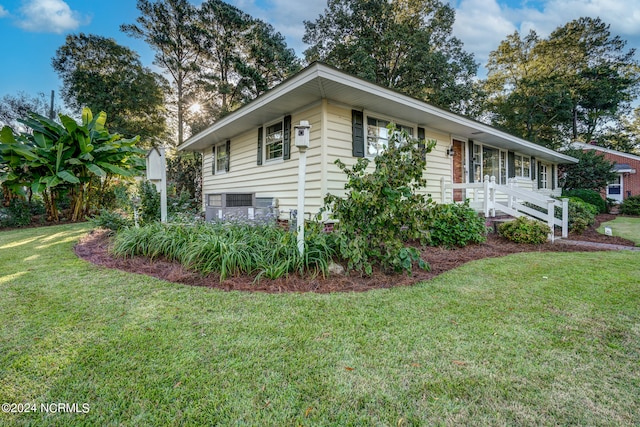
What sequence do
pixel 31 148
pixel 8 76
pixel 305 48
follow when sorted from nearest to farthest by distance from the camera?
pixel 31 148 < pixel 8 76 < pixel 305 48

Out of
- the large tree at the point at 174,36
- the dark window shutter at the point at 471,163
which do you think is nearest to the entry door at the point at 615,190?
the dark window shutter at the point at 471,163

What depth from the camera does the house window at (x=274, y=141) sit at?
7.13 metres

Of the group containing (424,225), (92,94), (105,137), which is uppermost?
(92,94)

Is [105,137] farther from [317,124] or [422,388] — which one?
[422,388]

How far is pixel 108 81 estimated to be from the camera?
631 inches

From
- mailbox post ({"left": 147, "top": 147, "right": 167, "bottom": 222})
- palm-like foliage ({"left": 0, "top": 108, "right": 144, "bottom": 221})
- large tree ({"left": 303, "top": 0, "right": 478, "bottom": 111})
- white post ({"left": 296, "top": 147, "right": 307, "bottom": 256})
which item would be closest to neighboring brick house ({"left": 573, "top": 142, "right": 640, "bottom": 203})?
large tree ({"left": 303, "top": 0, "right": 478, "bottom": 111})

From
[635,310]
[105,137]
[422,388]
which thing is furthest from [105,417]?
[105,137]

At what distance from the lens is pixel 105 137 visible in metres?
7.28

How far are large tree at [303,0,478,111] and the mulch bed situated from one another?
12.7 meters

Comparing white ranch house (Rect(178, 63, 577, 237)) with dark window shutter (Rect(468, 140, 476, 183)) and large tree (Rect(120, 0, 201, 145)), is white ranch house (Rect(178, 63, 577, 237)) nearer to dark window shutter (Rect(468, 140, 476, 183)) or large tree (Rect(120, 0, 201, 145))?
dark window shutter (Rect(468, 140, 476, 183))

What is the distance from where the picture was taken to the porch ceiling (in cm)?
486

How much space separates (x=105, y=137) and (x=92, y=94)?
1201cm

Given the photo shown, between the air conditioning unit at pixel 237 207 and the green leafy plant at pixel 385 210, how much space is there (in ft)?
8.78

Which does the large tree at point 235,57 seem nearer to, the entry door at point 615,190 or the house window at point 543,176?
the house window at point 543,176
